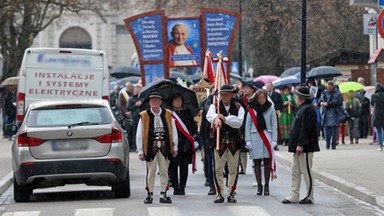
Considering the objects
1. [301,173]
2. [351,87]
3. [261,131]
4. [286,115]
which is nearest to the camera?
[301,173]

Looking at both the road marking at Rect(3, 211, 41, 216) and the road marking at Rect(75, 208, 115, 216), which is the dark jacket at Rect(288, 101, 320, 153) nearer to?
the road marking at Rect(75, 208, 115, 216)

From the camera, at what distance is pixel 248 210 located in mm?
15969

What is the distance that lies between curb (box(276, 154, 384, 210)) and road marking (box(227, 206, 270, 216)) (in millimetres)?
1664

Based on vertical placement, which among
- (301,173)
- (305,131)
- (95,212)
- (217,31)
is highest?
(217,31)

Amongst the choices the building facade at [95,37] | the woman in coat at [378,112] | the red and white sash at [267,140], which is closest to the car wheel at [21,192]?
the red and white sash at [267,140]

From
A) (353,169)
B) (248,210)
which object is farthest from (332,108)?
(248,210)

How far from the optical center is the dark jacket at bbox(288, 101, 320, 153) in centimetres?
1705

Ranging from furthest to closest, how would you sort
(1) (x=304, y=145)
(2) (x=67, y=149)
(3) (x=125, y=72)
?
(3) (x=125, y=72)
(2) (x=67, y=149)
(1) (x=304, y=145)

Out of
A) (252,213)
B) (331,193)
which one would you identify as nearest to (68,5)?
(331,193)

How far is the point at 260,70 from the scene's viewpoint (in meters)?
59.9

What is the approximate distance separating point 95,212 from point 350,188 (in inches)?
181

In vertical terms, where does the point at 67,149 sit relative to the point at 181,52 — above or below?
below

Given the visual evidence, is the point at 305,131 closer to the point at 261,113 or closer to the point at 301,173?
the point at 301,173

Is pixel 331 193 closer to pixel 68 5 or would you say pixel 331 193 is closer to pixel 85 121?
pixel 85 121
